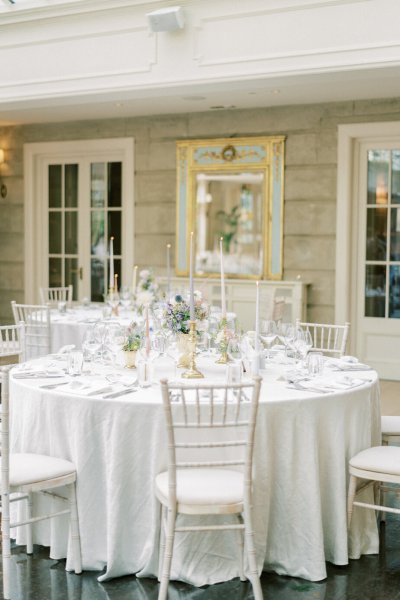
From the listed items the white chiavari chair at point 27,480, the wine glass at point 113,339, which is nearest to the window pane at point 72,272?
the wine glass at point 113,339

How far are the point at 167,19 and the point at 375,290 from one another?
3465 mm

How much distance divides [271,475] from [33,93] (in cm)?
573

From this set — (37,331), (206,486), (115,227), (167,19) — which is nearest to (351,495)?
(206,486)

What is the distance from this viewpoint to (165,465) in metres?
3.14

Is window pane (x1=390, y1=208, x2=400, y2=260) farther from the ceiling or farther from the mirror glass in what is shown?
the mirror glass

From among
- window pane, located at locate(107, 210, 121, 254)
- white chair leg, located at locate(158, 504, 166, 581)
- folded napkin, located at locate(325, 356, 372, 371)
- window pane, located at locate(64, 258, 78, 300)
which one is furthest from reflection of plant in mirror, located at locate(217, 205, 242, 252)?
white chair leg, located at locate(158, 504, 166, 581)

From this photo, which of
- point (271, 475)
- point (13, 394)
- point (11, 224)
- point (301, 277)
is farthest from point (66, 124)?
point (271, 475)

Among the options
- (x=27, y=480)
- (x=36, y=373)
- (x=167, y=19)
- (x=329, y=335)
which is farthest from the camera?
(x=167, y=19)

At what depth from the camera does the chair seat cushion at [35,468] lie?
306 cm

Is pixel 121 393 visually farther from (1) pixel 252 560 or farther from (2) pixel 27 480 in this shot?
(1) pixel 252 560

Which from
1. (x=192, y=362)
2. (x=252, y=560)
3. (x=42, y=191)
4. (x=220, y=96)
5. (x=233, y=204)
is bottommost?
(x=252, y=560)

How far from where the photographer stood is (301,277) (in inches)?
325

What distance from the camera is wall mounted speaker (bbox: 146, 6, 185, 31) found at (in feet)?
22.2

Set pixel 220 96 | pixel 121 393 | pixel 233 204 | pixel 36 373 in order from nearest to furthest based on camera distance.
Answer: pixel 121 393 → pixel 36 373 → pixel 220 96 → pixel 233 204
